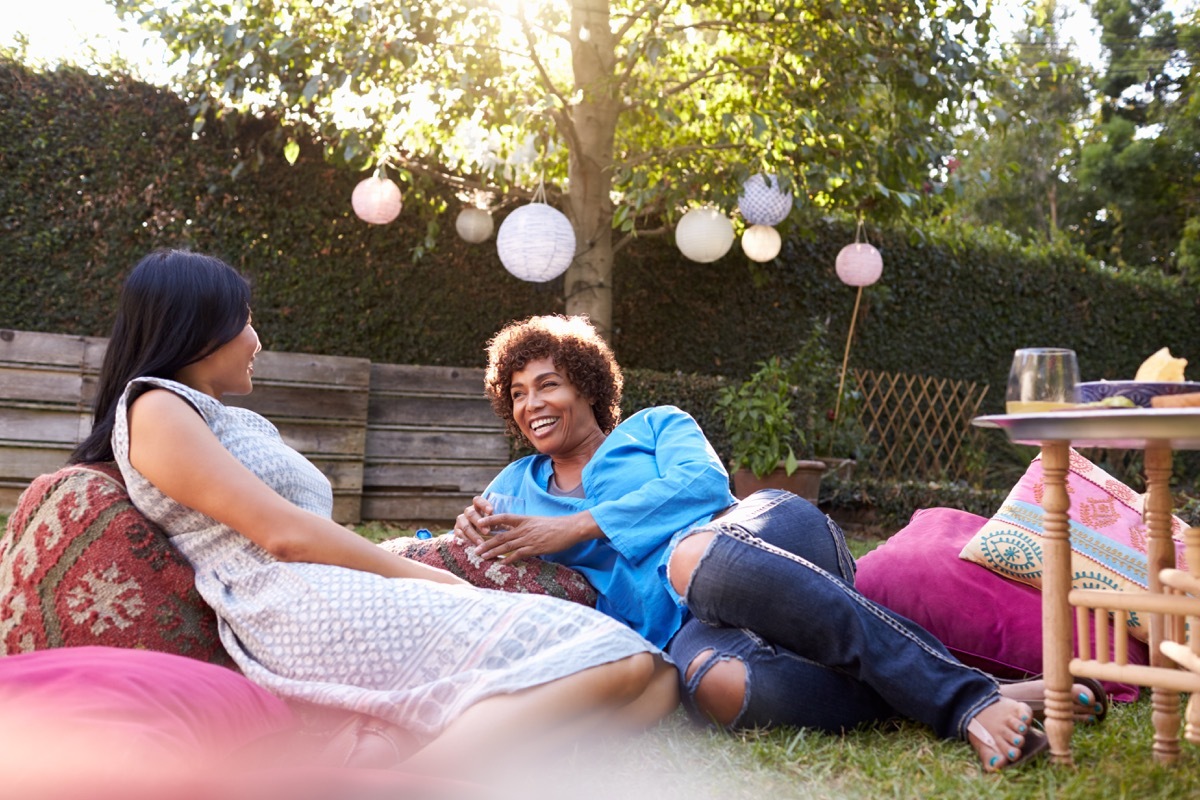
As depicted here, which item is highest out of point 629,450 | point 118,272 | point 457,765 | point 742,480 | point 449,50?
point 449,50

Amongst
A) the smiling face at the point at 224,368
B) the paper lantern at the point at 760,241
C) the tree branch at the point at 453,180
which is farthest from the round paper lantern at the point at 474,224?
the smiling face at the point at 224,368

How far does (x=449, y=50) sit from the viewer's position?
20.2 ft

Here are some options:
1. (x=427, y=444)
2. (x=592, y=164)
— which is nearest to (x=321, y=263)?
(x=427, y=444)

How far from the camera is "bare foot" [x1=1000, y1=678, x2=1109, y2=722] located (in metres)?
2.14

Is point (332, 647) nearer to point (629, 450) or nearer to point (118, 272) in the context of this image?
point (629, 450)

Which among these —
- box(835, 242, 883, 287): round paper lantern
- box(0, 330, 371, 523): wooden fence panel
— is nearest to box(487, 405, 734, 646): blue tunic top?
box(0, 330, 371, 523): wooden fence panel

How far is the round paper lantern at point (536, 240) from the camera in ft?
19.6

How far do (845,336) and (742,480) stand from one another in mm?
2888

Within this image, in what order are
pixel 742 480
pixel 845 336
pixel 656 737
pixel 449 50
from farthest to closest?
pixel 845 336 < pixel 742 480 < pixel 449 50 < pixel 656 737

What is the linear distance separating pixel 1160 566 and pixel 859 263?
559 cm

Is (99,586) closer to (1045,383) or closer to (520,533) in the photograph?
(520,533)

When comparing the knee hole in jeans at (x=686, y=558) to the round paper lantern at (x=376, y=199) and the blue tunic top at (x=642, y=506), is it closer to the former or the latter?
the blue tunic top at (x=642, y=506)

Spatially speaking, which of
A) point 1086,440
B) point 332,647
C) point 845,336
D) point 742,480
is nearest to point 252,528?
point 332,647

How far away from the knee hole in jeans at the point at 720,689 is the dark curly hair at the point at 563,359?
989 millimetres
